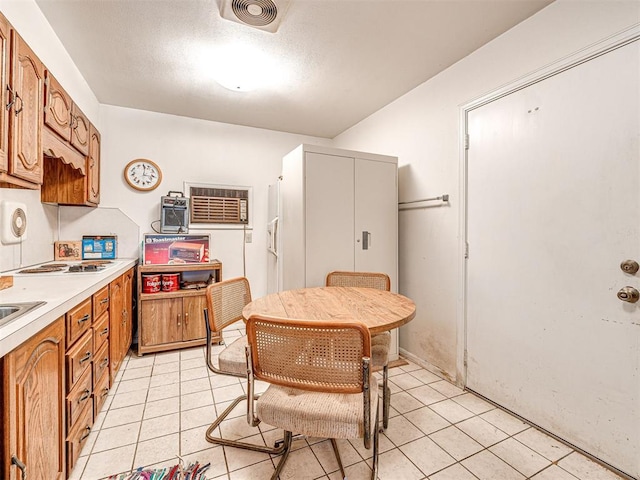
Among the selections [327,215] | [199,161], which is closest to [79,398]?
[327,215]

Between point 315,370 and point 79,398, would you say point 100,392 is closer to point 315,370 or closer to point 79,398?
point 79,398

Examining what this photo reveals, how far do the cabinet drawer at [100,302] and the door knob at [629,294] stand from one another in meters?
2.79

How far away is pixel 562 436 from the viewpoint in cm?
173

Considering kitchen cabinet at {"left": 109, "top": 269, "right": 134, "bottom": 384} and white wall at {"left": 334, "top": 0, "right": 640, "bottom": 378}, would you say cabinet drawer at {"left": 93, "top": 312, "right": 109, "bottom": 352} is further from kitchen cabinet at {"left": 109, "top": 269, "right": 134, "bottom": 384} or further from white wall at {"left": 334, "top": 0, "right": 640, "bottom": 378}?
white wall at {"left": 334, "top": 0, "right": 640, "bottom": 378}

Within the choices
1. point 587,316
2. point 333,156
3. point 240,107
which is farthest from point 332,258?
point 240,107

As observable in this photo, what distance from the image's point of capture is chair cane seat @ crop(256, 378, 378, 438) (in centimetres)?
115

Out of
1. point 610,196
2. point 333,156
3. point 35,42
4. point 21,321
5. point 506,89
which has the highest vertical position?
point 35,42

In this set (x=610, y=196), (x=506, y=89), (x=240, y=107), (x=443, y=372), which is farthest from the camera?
(x=240, y=107)

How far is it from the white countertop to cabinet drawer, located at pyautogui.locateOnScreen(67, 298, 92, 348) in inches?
1.9

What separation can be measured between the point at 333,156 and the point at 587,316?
2017mm

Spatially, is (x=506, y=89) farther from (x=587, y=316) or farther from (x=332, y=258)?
(x=332, y=258)

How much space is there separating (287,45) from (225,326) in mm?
1975

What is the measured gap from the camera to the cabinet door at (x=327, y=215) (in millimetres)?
2570

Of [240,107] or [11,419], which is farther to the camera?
[240,107]
